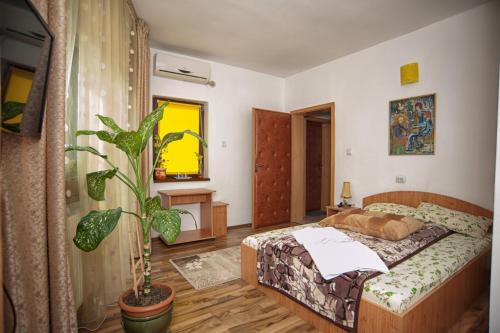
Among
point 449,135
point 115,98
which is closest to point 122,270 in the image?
point 115,98

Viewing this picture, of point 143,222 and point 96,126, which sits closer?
point 143,222

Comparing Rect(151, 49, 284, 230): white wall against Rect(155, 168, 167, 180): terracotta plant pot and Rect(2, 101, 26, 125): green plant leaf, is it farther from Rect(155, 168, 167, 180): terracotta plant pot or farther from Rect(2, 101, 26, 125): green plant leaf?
Rect(2, 101, 26, 125): green plant leaf

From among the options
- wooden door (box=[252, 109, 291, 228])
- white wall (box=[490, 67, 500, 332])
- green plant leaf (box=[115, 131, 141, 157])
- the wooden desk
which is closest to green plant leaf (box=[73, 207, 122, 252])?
green plant leaf (box=[115, 131, 141, 157])

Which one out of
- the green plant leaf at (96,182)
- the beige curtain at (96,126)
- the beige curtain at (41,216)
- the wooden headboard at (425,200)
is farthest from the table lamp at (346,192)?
the beige curtain at (41,216)

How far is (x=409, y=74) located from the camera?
3172 mm

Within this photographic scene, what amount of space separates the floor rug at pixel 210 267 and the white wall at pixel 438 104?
1997 mm

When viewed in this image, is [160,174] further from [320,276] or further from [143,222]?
[320,276]

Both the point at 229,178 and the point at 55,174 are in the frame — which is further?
the point at 229,178

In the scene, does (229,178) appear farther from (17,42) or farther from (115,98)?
(17,42)

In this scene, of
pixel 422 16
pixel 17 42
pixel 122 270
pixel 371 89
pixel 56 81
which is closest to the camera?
pixel 17 42

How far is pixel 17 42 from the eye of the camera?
0.99m

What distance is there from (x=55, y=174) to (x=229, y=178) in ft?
10.9

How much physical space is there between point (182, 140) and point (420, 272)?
3443mm

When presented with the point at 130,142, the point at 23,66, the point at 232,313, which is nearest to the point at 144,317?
the point at 232,313
